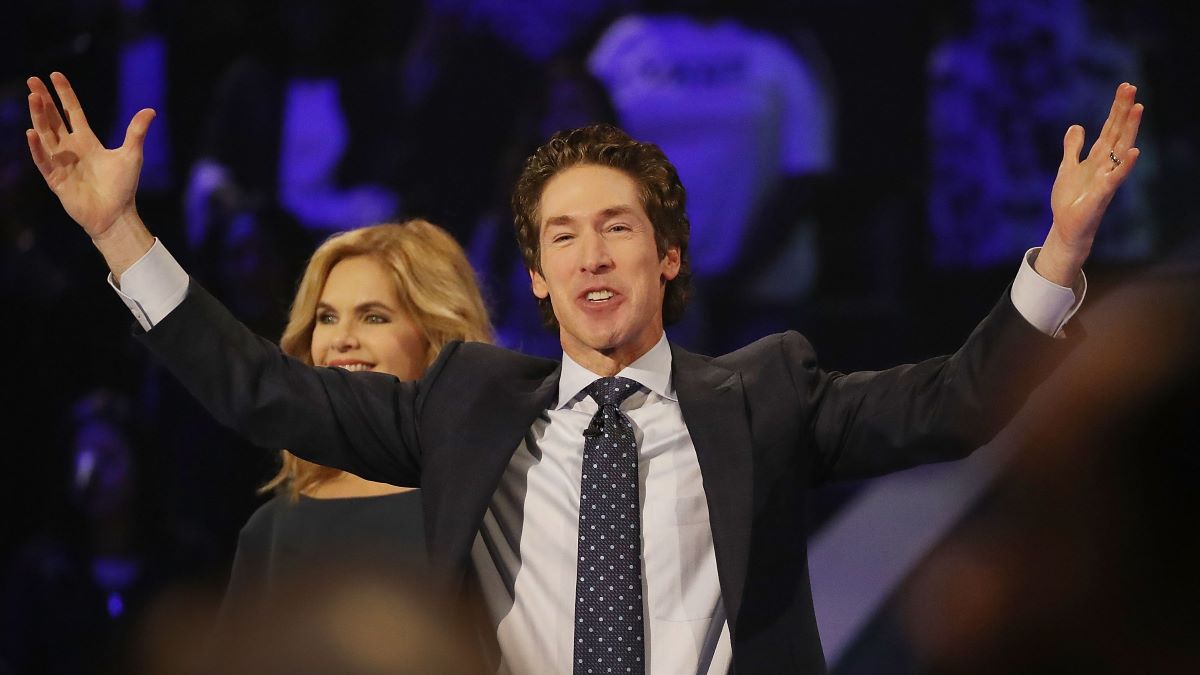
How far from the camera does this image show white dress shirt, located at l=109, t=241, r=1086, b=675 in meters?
1.82

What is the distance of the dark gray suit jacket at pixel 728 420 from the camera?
5.79 feet

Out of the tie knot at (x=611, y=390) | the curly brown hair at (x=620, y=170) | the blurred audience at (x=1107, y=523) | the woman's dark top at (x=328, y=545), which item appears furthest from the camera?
the blurred audience at (x=1107, y=523)

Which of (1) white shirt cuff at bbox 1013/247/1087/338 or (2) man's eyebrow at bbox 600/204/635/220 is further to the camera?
(2) man's eyebrow at bbox 600/204/635/220

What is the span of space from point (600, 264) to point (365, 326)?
3.68 ft

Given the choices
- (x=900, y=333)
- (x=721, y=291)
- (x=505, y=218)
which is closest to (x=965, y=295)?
Result: (x=900, y=333)

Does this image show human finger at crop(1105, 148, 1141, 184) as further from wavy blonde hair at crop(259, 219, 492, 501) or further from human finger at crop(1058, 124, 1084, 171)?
wavy blonde hair at crop(259, 219, 492, 501)

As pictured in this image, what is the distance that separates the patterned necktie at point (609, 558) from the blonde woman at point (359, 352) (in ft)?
3.49

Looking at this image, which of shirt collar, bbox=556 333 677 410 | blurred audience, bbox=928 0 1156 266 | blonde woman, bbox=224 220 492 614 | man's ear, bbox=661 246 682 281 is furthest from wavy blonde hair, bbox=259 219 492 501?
blurred audience, bbox=928 0 1156 266

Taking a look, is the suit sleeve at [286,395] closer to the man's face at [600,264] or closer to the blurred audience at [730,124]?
the man's face at [600,264]

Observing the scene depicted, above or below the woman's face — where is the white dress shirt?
below

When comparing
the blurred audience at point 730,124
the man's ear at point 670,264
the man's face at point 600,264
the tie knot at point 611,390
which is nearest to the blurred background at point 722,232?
the blurred audience at point 730,124

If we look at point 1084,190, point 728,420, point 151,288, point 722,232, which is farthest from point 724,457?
point 722,232

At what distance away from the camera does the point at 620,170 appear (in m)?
2.09

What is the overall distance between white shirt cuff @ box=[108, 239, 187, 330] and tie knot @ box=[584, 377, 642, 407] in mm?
585
